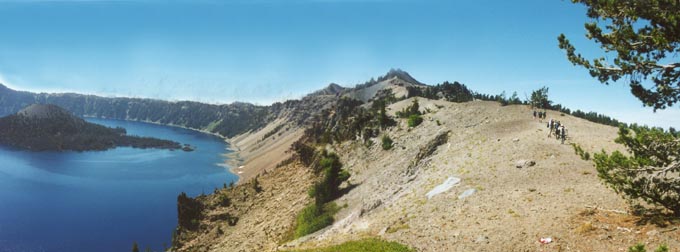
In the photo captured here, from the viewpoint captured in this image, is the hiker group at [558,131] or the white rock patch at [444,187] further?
the hiker group at [558,131]

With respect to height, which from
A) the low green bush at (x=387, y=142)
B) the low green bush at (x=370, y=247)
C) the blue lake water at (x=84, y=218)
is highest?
the low green bush at (x=387, y=142)

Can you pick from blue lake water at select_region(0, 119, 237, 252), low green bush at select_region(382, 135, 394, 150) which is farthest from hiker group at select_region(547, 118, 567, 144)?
blue lake water at select_region(0, 119, 237, 252)

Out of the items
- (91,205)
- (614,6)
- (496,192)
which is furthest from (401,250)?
(91,205)

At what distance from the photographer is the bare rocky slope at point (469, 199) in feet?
79.7

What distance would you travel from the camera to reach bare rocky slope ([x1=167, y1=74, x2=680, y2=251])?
24281 millimetres

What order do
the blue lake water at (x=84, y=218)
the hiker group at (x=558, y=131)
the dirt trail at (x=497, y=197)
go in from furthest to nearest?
the blue lake water at (x=84, y=218)
the hiker group at (x=558, y=131)
the dirt trail at (x=497, y=197)

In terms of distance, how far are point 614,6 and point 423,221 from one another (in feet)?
70.8

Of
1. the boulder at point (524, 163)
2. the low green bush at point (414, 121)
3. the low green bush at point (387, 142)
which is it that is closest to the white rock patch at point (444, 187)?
the boulder at point (524, 163)

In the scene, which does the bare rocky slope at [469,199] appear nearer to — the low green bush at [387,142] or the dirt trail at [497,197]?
the dirt trail at [497,197]

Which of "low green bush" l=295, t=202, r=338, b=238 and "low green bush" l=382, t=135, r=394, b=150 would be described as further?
"low green bush" l=382, t=135, r=394, b=150

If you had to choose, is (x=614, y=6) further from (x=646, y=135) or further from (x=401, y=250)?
(x=401, y=250)

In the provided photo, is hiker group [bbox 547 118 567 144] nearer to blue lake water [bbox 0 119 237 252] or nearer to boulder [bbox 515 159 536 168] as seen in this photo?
boulder [bbox 515 159 536 168]

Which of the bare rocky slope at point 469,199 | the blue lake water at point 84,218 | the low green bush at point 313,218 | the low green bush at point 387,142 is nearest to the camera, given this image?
the bare rocky slope at point 469,199

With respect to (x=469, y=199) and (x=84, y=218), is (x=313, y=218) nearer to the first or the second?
(x=469, y=199)
